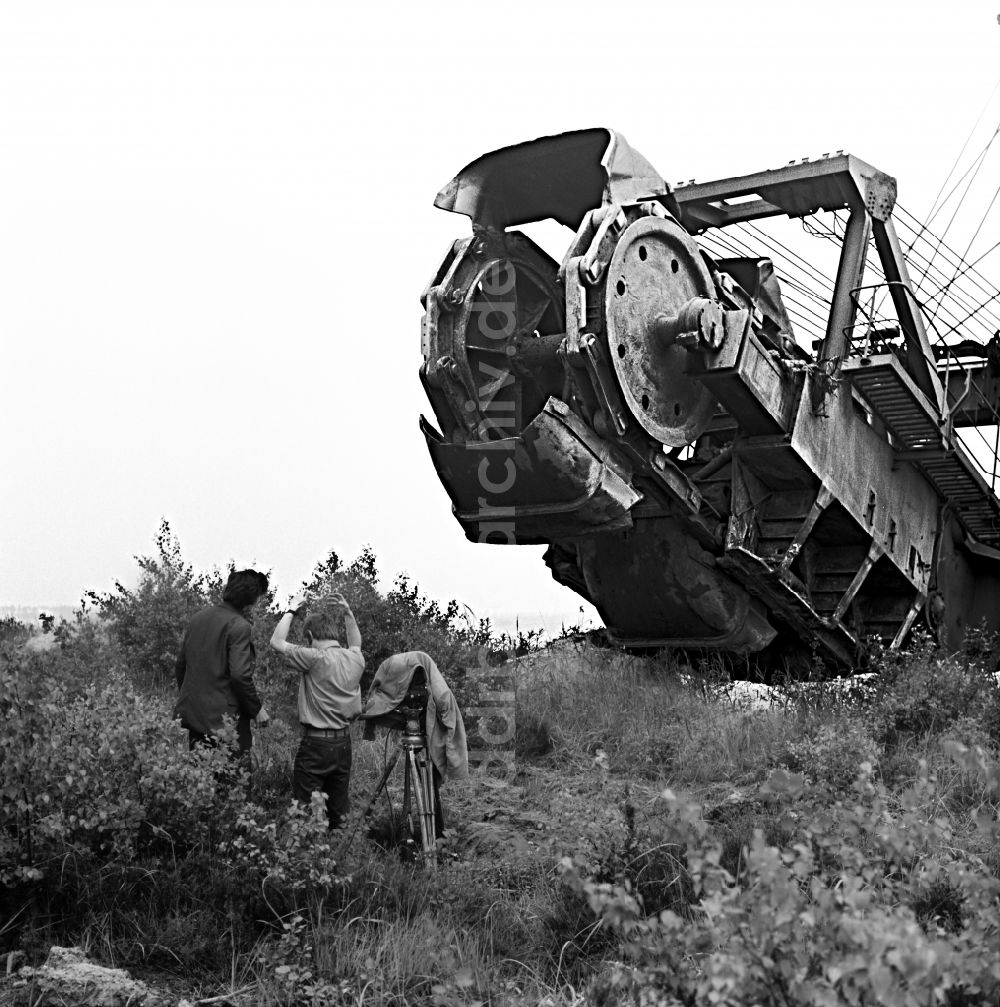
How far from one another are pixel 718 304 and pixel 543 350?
1316 mm

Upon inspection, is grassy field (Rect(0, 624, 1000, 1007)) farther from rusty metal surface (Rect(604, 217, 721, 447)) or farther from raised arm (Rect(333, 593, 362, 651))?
rusty metal surface (Rect(604, 217, 721, 447))

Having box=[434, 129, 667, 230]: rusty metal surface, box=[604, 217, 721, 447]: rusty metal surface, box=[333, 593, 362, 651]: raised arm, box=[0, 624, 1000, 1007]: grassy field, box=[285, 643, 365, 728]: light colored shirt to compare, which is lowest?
box=[0, 624, 1000, 1007]: grassy field

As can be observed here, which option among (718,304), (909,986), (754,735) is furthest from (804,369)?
(909,986)

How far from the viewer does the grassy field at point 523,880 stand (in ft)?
11.0

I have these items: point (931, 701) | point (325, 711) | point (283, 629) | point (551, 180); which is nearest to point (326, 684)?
point (325, 711)

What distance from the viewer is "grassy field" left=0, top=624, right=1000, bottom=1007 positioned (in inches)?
132

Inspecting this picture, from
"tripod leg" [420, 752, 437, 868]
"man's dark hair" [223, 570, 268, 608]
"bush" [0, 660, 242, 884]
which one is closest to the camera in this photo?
"bush" [0, 660, 242, 884]

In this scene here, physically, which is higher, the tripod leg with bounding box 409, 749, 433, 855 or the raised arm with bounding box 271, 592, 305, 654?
the raised arm with bounding box 271, 592, 305, 654

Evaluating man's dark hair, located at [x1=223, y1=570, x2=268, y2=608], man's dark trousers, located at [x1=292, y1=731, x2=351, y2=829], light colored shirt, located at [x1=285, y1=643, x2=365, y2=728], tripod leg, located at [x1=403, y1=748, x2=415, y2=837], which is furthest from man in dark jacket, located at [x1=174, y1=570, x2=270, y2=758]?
tripod leg, located at [x1=403, y1=748, x2=415, y2=837]

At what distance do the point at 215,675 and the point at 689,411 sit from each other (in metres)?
4.07

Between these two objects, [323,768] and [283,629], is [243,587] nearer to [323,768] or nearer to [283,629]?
[283,629]

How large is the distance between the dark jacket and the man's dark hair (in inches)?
7.9

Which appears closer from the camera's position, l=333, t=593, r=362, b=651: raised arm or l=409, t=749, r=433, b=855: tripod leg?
l=409, t=749, r=433, b=855: tripod leg

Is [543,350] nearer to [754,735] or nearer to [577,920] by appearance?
[754,735]
